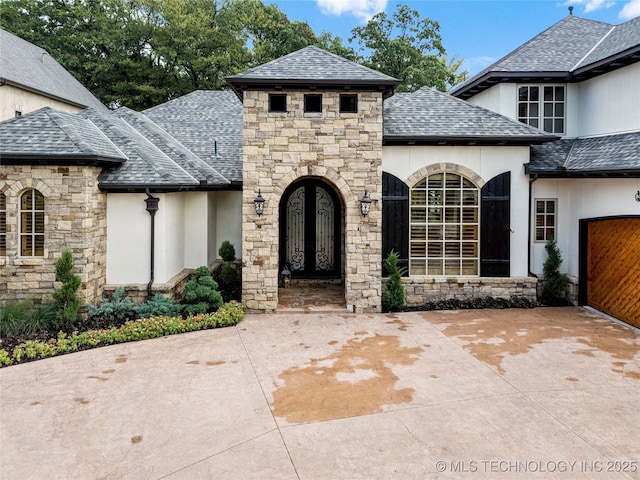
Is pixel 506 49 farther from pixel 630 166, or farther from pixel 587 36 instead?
pixel 630 166

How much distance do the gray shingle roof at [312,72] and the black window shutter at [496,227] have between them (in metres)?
3.73

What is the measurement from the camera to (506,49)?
1800cm

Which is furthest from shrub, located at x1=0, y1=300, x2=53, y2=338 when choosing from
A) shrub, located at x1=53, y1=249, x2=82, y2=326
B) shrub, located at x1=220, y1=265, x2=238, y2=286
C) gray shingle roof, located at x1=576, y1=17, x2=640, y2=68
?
gray shingle roof, located at x1=576, y1=17, x2=640, y2=68

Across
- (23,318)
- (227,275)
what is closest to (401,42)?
(227,275)

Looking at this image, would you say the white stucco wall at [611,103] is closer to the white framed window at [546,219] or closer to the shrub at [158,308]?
the white framed window at [546,219]

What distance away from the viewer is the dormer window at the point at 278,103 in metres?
10.6

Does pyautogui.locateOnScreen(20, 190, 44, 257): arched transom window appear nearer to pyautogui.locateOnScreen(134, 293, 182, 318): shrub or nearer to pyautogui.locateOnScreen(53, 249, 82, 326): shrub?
pyautogui.locateOnScreen(53, 249, 82, 326): shrub

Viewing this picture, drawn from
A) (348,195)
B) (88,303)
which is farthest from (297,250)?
(88,303)

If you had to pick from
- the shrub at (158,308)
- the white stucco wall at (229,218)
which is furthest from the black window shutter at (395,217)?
the shrub at (158,308)

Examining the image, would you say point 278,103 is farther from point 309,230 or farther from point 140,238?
point 140,238

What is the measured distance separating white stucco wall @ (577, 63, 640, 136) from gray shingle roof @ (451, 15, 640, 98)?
11.3 inches

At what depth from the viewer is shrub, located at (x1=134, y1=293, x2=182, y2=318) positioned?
9.82 metres

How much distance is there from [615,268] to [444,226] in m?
3.90

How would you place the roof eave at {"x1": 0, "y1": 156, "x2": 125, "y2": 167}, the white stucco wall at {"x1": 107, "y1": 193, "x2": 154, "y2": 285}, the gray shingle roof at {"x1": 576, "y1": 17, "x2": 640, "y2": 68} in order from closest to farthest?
the roof eave at {"x1": 0, "y1": 156, "x2": 125, "y2": 167}, the white stucco wall at {"x1": 107, "y1": 193, "x2": 154, "y2": 285}, the gray shingle roof at {"x1": 576, "y1": 17, "x2": 640, "y2": 68}
